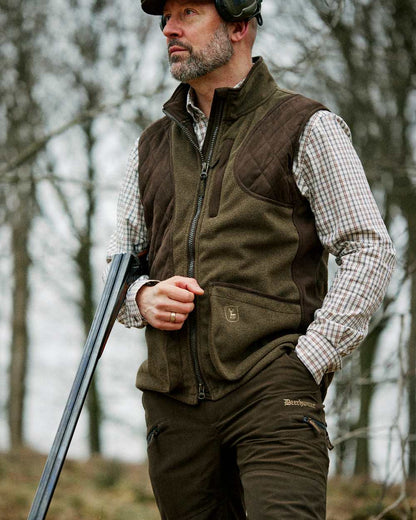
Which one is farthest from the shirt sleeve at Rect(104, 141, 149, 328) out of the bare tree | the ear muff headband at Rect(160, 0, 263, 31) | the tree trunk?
the tree trunk

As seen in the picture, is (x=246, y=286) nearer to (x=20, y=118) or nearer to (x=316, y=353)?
(x=316, y=353)

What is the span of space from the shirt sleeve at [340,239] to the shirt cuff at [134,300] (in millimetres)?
678

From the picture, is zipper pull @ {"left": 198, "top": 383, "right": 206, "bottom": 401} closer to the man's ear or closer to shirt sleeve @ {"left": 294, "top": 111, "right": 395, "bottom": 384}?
shirt sleeve @ {"left": 294, "top": 111, "right": 395, "bottom": 384}

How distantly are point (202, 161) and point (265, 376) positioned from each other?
0.86 m

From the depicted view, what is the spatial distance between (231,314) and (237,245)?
0.25m

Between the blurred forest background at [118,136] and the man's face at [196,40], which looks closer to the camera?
the man's face at [196,40]

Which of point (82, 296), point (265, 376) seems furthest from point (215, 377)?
point (82, 296)

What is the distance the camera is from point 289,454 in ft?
9.43

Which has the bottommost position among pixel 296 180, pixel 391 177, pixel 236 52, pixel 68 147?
pixel 296 180

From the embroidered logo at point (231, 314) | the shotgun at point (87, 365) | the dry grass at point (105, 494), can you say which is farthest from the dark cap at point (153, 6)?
the dry grass at point (105, 494)

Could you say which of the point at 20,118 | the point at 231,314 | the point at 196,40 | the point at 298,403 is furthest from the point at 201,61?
the point at 20,118

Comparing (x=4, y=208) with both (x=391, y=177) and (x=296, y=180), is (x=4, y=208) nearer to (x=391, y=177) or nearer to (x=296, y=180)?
(x=391, y=177)

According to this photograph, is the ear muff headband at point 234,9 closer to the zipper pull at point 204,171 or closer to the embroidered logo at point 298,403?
the zipper pull at point 204,171

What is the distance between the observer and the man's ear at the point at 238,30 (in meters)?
3.40
